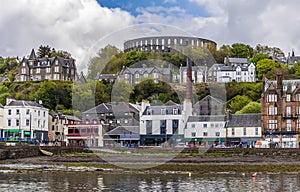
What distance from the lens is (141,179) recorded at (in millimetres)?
39469

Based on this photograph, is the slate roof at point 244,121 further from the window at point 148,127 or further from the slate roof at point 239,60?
the slate roof at point 239,60

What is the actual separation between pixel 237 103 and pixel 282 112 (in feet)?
76.7

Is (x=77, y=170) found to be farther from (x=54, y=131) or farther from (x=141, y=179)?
(x=54, y=131)

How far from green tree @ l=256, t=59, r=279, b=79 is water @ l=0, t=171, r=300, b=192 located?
75095 millimetres

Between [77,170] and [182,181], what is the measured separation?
11767 mm

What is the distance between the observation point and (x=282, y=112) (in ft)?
232

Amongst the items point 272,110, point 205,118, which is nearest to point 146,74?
point 205,118

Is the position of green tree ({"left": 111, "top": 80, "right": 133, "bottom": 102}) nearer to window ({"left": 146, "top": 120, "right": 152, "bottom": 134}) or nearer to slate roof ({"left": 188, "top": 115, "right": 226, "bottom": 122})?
window ({"left": 146, "top": 120, "right": 152, "bottom": 134})

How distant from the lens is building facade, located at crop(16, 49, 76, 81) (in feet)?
406

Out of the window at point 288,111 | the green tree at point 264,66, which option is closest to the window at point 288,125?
the window at point 288,111

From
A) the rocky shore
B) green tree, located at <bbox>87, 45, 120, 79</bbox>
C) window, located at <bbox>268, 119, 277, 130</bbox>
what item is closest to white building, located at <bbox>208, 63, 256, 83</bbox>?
green tree, located at <bbox>87, 45, 120, 79</bbox>

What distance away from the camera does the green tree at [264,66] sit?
116 meters

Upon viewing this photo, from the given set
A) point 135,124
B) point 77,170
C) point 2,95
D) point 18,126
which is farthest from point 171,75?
point 77,170

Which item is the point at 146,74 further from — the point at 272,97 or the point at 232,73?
the point at 272,97
